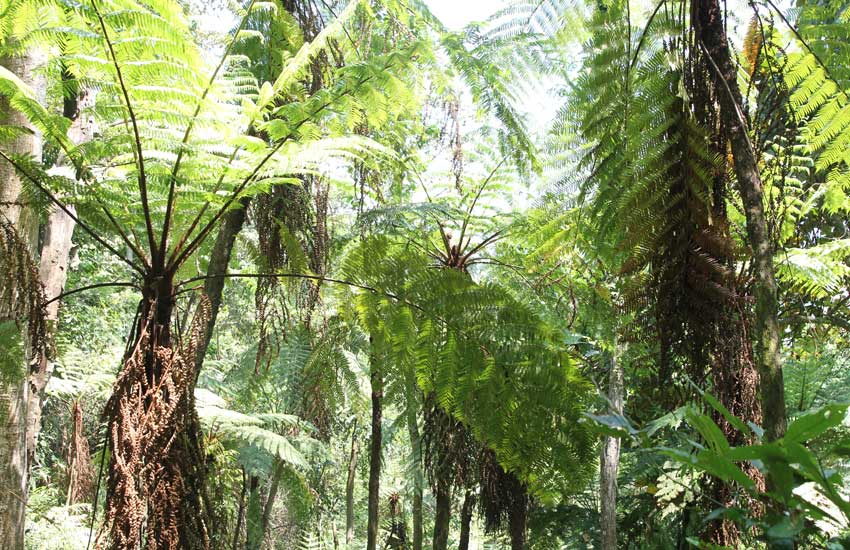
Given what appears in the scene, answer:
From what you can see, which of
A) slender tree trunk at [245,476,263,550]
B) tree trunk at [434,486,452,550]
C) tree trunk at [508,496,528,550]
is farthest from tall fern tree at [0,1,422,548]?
slender tree trunk at [245,476,263,550]

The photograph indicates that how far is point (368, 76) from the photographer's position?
7.50 feet

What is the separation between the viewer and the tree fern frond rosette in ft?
6.24

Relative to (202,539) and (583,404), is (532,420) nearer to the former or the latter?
(583,404)

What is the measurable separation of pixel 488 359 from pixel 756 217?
3.04 feet

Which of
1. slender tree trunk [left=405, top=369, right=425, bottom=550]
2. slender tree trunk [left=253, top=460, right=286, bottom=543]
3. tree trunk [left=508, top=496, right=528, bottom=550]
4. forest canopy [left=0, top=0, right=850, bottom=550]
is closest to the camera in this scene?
forest canopy [left=0, top=0, right=850, bottom=550]

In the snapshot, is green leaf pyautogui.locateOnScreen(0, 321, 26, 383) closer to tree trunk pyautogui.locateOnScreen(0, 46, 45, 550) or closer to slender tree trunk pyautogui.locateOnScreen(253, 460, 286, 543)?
tree trunk pyautogui.locateOnScreen(0, 46, 45, 550)

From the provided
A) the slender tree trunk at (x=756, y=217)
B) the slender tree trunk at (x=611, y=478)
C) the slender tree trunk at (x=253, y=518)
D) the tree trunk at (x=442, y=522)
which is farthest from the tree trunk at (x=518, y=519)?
the slender tree trunk at (x=253, y=518)

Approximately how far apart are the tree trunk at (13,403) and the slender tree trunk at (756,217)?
79.1 inches

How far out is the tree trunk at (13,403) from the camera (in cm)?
205

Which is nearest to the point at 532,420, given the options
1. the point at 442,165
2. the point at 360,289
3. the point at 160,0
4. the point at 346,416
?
the point at 360,289

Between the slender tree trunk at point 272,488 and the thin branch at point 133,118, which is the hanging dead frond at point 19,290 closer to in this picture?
the thin branch at point 133,118

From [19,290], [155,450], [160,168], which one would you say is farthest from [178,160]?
[155,450]

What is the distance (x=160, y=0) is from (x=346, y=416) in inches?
360

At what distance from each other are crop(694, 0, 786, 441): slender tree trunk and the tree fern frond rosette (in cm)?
69
